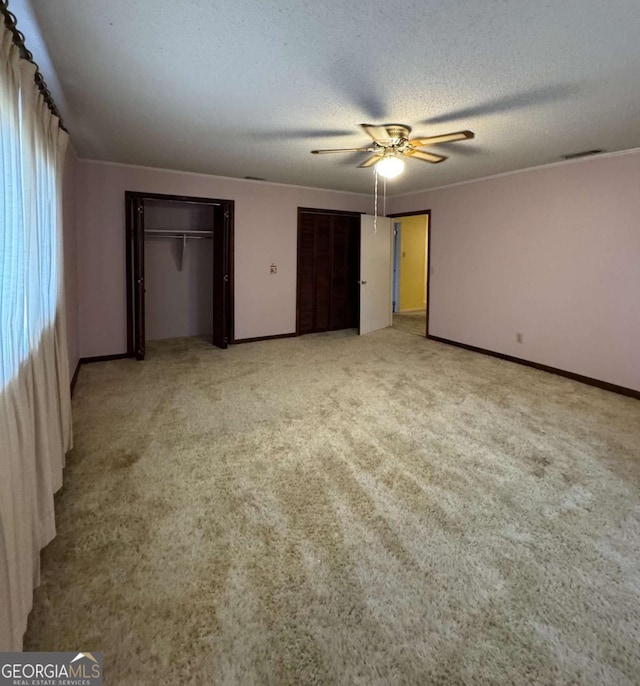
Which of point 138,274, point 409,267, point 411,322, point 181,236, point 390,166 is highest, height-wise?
point 390,166

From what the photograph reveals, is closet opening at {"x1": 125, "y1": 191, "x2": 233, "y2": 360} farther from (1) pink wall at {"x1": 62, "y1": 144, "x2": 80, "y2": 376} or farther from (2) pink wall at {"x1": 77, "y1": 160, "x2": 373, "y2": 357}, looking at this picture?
(1) pink wall at {"x1": 62, "y1": 144, "x2": 80, "y2": 376}

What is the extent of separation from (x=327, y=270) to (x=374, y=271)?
2.60 feet

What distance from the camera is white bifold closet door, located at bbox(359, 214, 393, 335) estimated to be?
6.68 m

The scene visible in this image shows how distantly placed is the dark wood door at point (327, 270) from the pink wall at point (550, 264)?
1.47m

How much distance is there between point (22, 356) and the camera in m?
1.64

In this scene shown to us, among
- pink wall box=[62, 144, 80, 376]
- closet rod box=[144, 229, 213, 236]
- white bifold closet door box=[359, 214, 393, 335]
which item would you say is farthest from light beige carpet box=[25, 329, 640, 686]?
white bifold closet door box=[359, 214, 393, 335]

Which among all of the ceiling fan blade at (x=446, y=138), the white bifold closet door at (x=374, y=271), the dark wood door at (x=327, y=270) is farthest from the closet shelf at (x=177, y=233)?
the ceiling fan blade at (x=446, y=138)

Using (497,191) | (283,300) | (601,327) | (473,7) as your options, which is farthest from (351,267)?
(473,7)

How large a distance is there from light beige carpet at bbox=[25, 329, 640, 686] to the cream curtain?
0.25 meters

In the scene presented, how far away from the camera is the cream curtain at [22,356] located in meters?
1.34

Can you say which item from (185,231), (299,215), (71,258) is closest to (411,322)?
(299,215)

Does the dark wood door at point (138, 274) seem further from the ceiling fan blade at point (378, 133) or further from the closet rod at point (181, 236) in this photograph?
the ceiling fan blade at point (378, 133)

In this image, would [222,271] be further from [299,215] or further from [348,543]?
[348,543]

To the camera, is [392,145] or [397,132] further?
[392,145]
